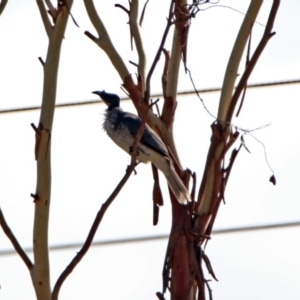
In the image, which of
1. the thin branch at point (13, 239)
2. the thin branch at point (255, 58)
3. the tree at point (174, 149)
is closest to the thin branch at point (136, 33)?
the tree at point (174, 149)

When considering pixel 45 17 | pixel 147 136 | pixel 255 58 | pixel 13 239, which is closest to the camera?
pixel 13 239

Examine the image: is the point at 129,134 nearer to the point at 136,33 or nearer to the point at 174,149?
the point at 136,33

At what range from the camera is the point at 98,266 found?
570cm

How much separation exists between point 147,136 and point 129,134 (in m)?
0.25

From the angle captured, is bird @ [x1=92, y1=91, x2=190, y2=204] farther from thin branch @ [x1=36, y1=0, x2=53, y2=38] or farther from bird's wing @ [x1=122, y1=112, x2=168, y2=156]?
thin branch @ [x1=36, y1=0, x2=53, y2=38]

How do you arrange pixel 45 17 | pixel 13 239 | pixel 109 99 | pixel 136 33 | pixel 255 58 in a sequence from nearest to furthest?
1. pixel 13 239
2. pixel 255 58
3. pixel 45 17
4. pixel 136 33
5. pixel 109 99

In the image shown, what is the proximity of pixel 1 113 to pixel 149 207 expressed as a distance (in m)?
1.08

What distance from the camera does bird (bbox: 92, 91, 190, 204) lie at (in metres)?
4.72

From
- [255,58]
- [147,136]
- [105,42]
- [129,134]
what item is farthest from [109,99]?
Answer: [255,58]

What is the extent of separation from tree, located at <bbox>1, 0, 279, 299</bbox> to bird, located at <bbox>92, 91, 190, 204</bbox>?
566mm

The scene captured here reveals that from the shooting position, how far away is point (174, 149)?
380cm

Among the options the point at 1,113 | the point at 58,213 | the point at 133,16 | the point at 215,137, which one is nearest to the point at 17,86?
the point at 1,113

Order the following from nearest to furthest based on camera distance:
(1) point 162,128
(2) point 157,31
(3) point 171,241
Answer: (3) point 171,241, (1) point 162,128, (2) point 157,31

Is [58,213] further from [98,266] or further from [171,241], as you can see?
[171,241]
